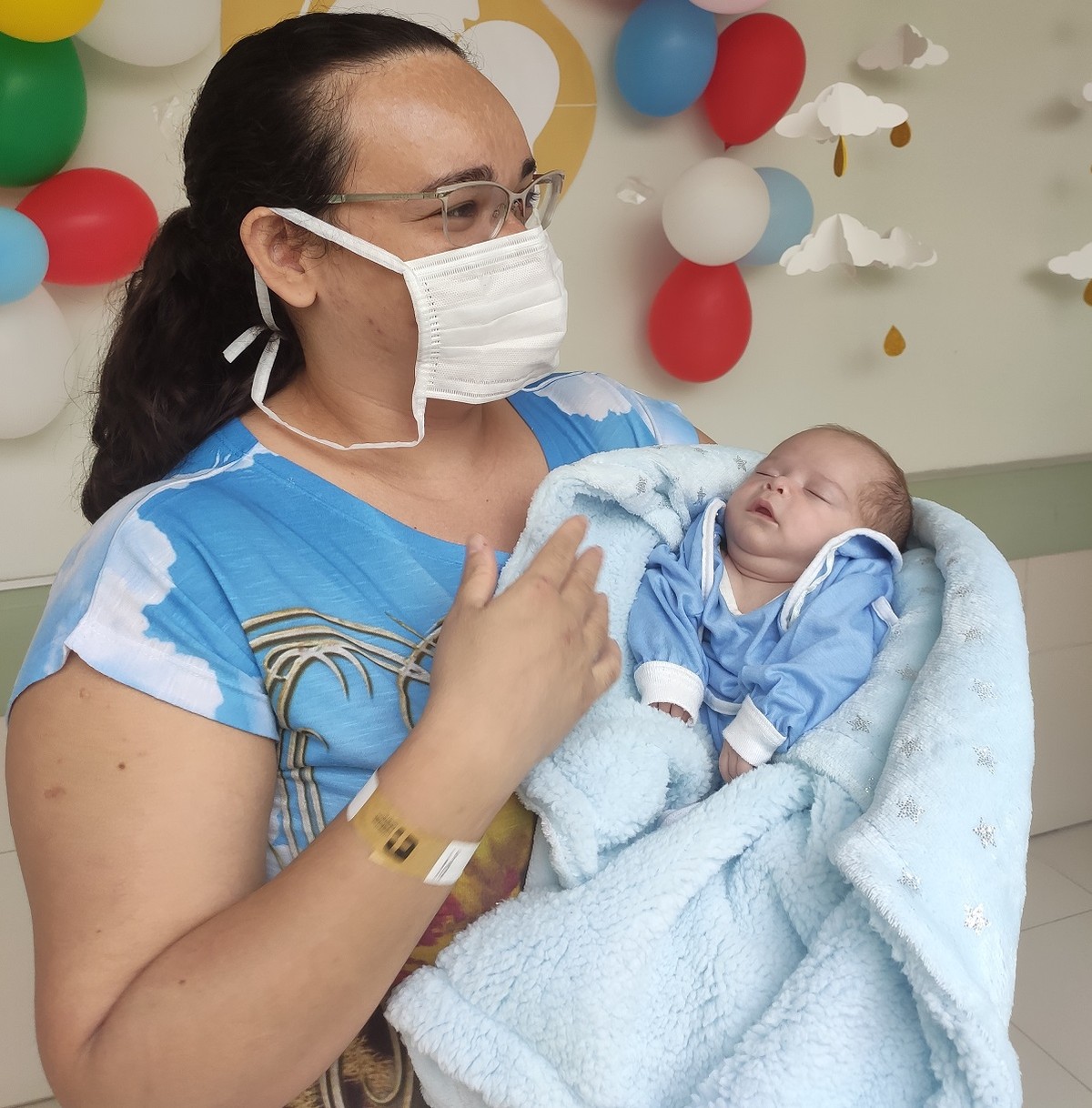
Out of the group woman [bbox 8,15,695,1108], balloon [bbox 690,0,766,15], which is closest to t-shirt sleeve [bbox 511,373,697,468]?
woman [bbox 8,15,695,1108]

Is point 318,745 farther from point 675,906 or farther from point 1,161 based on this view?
point 1,161

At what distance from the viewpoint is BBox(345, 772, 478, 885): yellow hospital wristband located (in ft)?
2.78

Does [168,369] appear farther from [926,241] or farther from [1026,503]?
[1026,503]

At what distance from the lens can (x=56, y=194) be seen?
178cm

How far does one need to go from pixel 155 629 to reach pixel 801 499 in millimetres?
821

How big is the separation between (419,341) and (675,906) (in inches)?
25.1

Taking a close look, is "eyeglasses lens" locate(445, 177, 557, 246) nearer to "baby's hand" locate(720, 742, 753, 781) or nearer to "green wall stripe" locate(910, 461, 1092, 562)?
"baby's hand" locate(720, 742, 753, 781)

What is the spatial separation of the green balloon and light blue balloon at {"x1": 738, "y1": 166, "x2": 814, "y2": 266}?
135 cm

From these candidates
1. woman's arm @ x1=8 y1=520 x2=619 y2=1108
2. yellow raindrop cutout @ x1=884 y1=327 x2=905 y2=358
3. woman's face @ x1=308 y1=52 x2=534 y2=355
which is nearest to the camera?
woman's arm @ x1=8 y1=520 x2=619 y2=1108

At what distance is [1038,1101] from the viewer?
237 cm

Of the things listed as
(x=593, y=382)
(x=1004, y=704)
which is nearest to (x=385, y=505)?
(x=593, y=382)

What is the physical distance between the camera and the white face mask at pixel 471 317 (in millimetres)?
1143

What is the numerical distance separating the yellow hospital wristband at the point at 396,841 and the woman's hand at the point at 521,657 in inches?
2.9

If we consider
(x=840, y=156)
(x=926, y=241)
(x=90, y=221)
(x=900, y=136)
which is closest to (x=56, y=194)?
(x=90, y=221)
